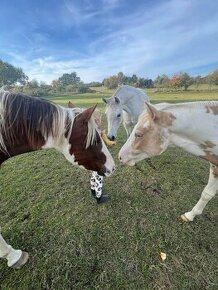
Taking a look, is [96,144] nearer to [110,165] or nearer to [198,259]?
[110,165]

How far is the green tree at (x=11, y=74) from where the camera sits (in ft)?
194

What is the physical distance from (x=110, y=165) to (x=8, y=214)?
1887 mm

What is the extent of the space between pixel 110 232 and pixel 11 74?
241ft

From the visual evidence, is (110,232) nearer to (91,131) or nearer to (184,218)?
(184,218)

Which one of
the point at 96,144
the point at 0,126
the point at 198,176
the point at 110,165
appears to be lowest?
the point at 198,176

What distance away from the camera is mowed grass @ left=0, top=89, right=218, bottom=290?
6.55 ft

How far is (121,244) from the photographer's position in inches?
93.2

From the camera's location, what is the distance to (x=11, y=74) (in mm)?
63469

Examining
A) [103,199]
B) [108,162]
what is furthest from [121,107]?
[108,162]

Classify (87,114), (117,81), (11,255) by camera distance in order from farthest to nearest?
(117,81)
(11,255)
(87,114)

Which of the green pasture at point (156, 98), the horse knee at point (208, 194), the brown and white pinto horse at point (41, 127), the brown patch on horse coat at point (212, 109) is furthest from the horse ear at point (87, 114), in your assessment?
the green pasture at point (156, 98)

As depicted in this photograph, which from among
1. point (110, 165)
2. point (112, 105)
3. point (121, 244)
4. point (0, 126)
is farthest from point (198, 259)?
point (112, 105)

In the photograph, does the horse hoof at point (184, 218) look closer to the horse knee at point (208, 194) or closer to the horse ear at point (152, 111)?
the horse knee at point (208, 194)

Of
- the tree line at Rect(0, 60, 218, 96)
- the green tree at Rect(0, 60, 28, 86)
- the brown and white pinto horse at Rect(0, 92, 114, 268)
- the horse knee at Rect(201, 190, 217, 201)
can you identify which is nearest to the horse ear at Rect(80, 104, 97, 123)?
the brown and white pinto horse at Rect(0, 92, 114, 268)
